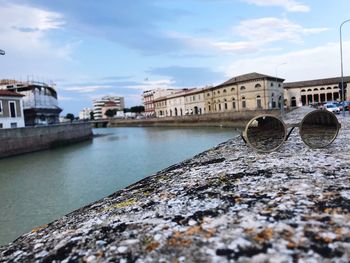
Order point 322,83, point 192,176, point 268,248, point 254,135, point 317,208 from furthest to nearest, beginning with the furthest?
point 322,83, point 254,135, point 192,176, point 317,208, point 268,248

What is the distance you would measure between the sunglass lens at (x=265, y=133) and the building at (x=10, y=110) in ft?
107

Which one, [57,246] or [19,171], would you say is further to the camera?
[19,171]

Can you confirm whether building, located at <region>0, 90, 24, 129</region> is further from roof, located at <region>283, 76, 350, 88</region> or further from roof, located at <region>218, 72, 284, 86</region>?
roof, located at <region>283, 76, 350, 88</region>

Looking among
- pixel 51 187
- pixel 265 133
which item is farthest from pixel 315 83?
pixel 265 133

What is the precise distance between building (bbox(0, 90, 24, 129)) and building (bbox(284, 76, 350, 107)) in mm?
60245

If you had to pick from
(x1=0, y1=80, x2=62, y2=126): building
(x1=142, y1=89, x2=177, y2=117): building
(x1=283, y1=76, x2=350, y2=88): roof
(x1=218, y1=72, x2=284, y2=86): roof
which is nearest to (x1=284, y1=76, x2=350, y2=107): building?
(x1=283, y1=76, x2=350, y2=88): roof

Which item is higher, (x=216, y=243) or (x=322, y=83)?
(x=322, y=83)

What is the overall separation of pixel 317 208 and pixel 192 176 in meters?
1.84

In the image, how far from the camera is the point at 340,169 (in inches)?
124

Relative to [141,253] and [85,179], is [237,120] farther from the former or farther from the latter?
[141,253]

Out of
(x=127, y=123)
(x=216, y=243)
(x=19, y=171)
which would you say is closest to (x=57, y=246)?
(x=216, y=243)

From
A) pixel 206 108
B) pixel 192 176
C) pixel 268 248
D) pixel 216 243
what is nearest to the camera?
pixel 268 248

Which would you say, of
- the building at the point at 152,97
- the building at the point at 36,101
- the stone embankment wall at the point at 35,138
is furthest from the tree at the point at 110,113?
the stone embankment wall at the point at 35,138

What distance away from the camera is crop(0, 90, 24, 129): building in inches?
1238
